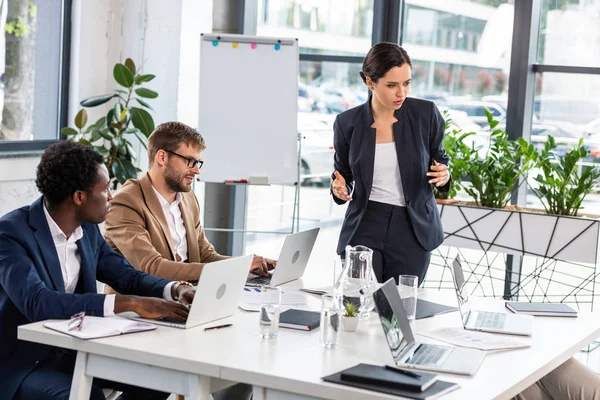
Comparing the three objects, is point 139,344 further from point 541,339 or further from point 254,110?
point 254,110

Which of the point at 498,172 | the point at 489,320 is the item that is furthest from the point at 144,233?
the point at 498,172

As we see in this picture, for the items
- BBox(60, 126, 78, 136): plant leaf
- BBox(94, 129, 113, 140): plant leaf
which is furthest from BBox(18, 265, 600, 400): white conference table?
BBox(60, 126, 78, 136): plant leaf

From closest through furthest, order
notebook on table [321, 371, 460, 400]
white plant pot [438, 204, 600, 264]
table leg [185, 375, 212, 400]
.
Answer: notebook on table [321, 371, 460, 400], table leg [185, 375, 212, 400], white plant pot [438, 204, 600, 264]

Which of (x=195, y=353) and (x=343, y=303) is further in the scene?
(x=343, y=303)

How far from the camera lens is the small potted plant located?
242cm

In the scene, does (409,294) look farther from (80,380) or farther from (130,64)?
(130,64)

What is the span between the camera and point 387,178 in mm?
3322

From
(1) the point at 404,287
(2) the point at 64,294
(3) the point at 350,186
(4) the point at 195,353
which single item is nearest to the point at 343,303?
(1) the point at 404,287

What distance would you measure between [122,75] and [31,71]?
54cm

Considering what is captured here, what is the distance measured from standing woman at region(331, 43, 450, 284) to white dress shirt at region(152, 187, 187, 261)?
61 centimetres

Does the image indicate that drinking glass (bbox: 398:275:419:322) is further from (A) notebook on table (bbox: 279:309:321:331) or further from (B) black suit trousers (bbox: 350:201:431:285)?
(B) black suit trousers (bbox: 350:201:431:285)

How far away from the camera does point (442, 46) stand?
16.9ft

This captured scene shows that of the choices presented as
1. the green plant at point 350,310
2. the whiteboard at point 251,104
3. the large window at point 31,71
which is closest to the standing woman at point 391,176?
the green plant at point 350,310

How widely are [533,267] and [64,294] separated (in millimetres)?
3208
